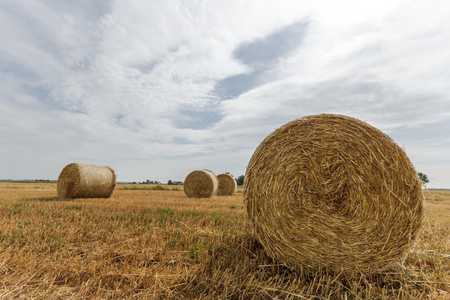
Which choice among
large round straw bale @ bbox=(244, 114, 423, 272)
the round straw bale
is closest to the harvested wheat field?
large round straw bale @ bbox=(244, 114, 423, 272)

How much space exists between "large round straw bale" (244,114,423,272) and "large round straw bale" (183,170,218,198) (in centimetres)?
923

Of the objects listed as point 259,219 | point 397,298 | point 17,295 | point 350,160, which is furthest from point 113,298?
point 350,160

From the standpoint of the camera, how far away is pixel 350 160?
3.23m

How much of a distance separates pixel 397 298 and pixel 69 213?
20.0 feet

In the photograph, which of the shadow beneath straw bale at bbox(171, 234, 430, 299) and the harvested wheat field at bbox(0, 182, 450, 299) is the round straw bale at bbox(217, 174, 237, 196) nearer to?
the harvested wheat field at bbox(0, 182, 450, 299)

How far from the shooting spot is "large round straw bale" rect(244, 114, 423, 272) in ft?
10.2

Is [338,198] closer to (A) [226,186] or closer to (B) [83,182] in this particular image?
(B) [83,182]

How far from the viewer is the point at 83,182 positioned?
33.6ft

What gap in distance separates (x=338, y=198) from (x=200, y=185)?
9914mm

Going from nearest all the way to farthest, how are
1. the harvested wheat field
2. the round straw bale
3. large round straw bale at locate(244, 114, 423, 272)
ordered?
1. the harvested wheat field
2. large round straw bale at locate(244, 114, 423, 272)
3. the round straw bale

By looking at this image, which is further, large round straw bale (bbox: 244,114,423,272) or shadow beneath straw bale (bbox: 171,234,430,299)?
large round straw bale (bbox: 244,114,423,272)

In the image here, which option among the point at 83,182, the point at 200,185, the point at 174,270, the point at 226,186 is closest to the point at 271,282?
the point at 174,270

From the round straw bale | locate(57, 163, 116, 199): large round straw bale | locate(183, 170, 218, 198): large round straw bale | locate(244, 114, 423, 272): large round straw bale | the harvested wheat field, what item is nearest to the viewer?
the harvested wheat field

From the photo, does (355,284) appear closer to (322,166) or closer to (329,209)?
(329,209)
